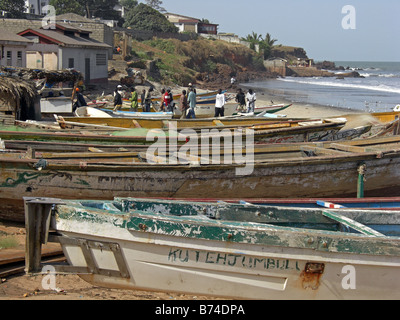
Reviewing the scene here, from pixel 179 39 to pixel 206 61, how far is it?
609 centimetres

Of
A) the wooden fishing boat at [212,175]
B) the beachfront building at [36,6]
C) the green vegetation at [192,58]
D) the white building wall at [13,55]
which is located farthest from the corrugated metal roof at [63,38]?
the beachfront building at [36,6]

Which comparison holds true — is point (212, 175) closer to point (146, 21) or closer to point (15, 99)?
point (15, 99)

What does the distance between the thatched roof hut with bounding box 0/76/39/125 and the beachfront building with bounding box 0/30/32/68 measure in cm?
983

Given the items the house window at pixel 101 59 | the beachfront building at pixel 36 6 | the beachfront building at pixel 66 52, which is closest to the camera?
the beachfront building at pixel 66 52

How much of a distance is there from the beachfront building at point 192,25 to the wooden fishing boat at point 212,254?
76007 mm

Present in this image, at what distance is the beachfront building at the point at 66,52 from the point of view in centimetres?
2795

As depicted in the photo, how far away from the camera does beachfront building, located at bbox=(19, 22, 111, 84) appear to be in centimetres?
2795

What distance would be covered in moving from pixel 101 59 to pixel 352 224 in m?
28.2

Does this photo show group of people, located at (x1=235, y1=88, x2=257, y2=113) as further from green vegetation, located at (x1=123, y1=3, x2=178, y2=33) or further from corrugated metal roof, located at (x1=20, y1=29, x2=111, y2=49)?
green vegetation, located at (x1=123, y1=3, x2=178, y2=33)

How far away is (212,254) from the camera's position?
5.63 metres

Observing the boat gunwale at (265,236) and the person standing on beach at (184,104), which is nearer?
the boat gunwale at (265,236)

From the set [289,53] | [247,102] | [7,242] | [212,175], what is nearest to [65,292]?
[7,242]

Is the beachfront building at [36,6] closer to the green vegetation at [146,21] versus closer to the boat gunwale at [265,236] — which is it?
the green vegetation at [146,21]

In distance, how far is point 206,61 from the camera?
58406mm
